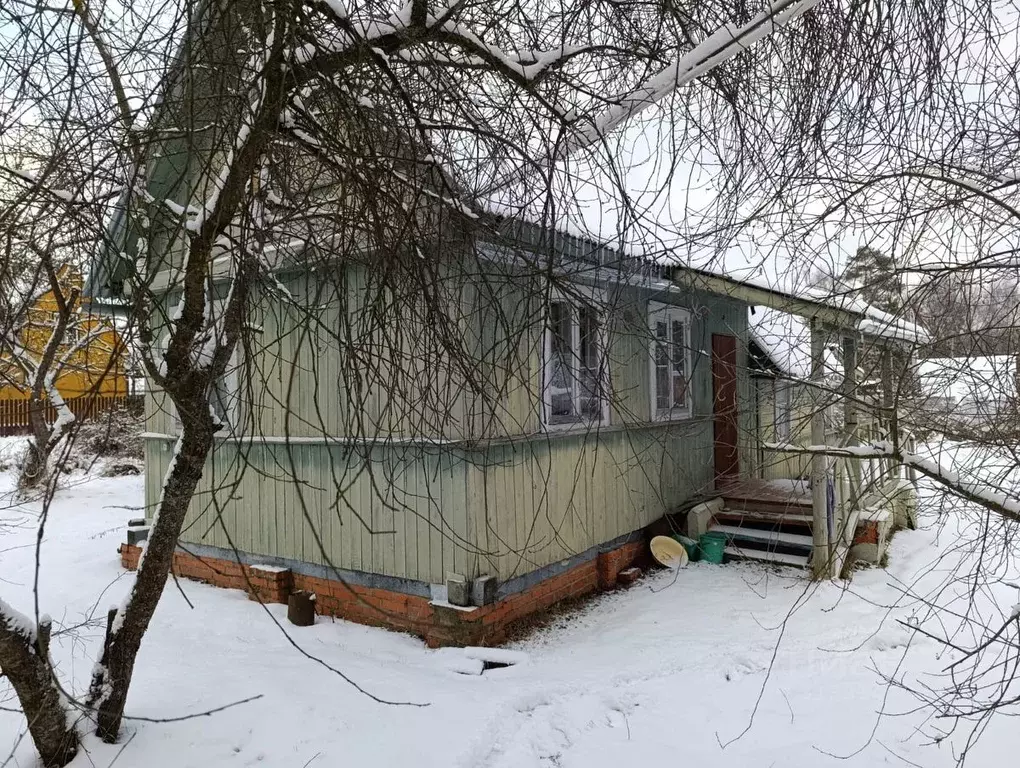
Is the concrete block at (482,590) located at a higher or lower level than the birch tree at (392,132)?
lower

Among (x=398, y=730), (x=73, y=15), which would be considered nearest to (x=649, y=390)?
(x=398, y=730)

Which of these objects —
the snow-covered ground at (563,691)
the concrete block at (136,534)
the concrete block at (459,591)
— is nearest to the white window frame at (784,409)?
the snow-covered ground at (563,691)

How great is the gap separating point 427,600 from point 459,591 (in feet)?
1.40

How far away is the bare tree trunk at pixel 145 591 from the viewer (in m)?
3.62

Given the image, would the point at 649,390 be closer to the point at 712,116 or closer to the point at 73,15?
the point at 712,116

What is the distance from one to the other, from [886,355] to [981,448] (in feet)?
3.08

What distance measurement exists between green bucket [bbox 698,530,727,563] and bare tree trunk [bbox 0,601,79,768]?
656 cm

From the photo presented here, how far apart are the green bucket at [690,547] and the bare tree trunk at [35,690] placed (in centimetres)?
640

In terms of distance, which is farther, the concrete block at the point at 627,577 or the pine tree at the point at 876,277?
the concrete block at the point at 627,577

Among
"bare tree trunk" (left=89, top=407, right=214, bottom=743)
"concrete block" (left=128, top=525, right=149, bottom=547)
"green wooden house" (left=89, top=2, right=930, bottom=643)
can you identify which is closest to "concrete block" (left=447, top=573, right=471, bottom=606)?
"green wooden house" (left=89, top=2, right=930, bottom=643)

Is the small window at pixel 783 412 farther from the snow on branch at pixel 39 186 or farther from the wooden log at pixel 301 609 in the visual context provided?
the wooden log at pixel 301 609

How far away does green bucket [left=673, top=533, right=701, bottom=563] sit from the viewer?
27.0ft

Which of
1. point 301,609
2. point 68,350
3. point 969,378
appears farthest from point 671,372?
point 68,350

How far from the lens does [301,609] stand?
6.12 metres
